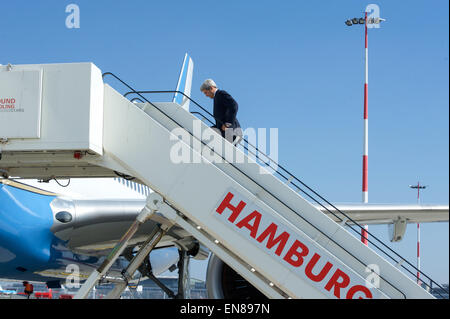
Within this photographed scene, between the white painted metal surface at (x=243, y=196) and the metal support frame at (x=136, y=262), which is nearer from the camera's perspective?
the white painted metal surface at (x=243, y=196)

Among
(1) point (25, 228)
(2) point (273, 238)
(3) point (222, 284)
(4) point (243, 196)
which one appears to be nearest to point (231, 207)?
(4) point (243, 196)

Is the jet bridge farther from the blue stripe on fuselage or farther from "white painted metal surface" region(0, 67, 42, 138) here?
the blue stripe on fuselage

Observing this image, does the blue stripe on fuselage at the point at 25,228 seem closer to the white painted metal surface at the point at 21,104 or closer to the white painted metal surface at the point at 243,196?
the white painted metal surface at the point at 21,104

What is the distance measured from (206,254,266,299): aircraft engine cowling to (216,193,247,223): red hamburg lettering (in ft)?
10.9

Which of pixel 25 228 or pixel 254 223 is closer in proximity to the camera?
pixel 254 223

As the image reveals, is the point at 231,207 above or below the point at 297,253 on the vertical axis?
above

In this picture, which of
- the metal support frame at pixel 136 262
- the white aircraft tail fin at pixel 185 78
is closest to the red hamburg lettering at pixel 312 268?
the metal support frame at pixel 136 262

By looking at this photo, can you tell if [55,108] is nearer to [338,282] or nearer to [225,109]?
[225,109]

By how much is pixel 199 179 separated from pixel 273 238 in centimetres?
96

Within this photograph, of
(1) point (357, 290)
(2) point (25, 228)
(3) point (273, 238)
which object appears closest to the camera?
(1) point (357, 290)

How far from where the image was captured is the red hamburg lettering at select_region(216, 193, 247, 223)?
5.71m

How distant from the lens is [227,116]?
6562mm

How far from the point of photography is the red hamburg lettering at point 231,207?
18.7 feet
